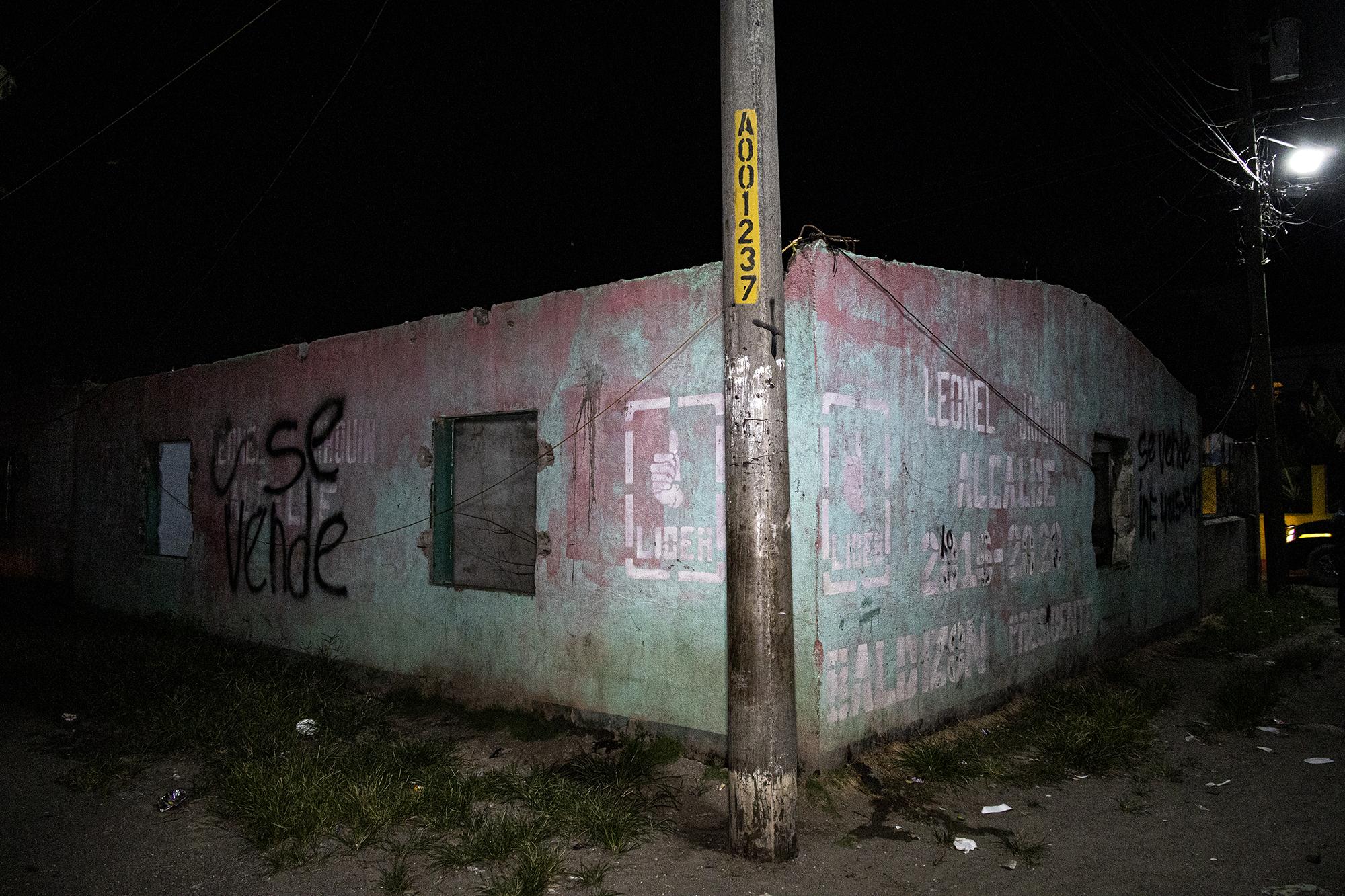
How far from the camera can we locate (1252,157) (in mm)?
11242

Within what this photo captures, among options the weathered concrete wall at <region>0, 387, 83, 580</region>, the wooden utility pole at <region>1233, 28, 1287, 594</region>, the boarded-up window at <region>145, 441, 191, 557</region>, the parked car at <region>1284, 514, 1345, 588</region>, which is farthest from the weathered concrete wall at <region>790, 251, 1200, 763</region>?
the weathered concrete wall at <region>0, 387, 83, 580</region>

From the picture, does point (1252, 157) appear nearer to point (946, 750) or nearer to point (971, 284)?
point (971, 284)

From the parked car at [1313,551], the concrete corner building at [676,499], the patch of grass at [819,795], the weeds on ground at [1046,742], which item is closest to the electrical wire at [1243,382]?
the parked car at [1313,551]

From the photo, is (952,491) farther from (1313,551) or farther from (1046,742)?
(1313,551)

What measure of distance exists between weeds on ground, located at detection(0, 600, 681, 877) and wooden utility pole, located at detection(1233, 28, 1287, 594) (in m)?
10.6

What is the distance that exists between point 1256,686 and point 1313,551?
330 inches

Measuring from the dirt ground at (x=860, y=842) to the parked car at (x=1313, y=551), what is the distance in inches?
378

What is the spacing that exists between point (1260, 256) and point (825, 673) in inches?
427

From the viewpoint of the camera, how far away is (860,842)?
3.81 metres

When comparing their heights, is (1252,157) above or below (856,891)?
above

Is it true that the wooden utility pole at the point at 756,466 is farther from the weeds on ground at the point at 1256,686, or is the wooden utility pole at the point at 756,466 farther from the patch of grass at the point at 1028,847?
the weeds on ground at the point at 1256,686

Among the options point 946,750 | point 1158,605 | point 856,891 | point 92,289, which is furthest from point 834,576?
point 92,289

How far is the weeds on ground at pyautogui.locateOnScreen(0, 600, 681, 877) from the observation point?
3.70 meters

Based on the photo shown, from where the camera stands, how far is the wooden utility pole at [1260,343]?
444 inches
